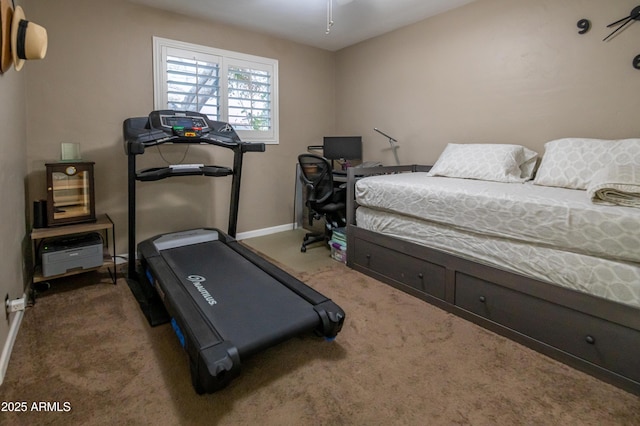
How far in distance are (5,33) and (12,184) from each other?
96 centimetres

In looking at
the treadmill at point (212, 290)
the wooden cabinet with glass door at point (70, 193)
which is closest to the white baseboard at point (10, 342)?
the treadmill at point (212, 290)

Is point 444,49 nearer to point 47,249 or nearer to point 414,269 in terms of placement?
point 414,269

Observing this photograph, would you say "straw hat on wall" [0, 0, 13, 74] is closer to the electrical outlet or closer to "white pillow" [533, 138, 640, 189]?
the electrical outlet

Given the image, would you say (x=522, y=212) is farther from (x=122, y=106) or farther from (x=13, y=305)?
(x=122, y=106)

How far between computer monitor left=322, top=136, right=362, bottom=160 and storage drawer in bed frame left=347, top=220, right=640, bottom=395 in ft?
5.79

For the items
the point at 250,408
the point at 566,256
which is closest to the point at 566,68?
the point at 566,256

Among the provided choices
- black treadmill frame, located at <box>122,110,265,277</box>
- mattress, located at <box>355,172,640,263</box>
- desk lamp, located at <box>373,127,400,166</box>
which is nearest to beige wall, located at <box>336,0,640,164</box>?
desk lamp, located at <box>373,127,400,166</box>

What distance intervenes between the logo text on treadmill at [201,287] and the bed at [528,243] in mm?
1395

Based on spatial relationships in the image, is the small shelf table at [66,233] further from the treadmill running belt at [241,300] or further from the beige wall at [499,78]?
the beige wall at [499,78]

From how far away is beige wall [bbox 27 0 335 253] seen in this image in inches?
108

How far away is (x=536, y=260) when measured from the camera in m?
1.81

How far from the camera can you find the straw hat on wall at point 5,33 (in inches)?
60.1

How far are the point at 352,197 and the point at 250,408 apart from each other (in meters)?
1.96

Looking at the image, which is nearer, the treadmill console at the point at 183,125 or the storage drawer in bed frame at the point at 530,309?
the storage drawer in bed frame at the point at 530,309
